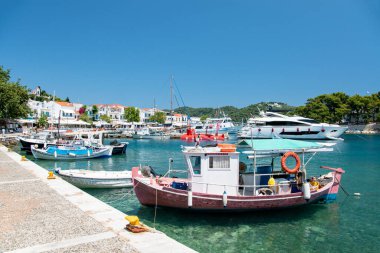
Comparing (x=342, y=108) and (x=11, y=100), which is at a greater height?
(x=342, y=108)

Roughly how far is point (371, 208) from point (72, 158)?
29.1 meters

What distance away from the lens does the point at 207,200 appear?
1212 cm

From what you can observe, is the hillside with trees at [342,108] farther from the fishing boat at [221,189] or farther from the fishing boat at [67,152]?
the fishing boat at [221,189]

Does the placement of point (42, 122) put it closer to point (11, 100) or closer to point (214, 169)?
A: point (11, 100)

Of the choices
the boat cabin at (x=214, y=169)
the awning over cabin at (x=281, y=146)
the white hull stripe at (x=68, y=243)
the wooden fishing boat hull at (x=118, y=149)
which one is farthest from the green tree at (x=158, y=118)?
the white hull stripe at (x=68, y=243)

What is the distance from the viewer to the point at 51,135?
46438 mm

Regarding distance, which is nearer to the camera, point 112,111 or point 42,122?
point 42,122

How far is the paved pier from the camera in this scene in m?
6.98

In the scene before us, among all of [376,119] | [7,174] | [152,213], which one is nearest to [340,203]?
[152,213]

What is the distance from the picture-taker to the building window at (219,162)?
41.1 ft

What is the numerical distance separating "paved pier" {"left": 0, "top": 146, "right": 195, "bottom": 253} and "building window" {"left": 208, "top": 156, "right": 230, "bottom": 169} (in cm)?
462

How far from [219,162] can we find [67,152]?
25087 mm

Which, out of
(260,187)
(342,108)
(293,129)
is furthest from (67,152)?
(342,108)

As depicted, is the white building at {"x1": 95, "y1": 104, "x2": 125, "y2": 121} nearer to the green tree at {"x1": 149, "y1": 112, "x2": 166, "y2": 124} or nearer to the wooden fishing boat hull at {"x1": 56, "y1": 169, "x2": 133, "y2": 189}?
the green tree at {"x1": 149, "y1": 112, "x2": 166, "y2": 124}
